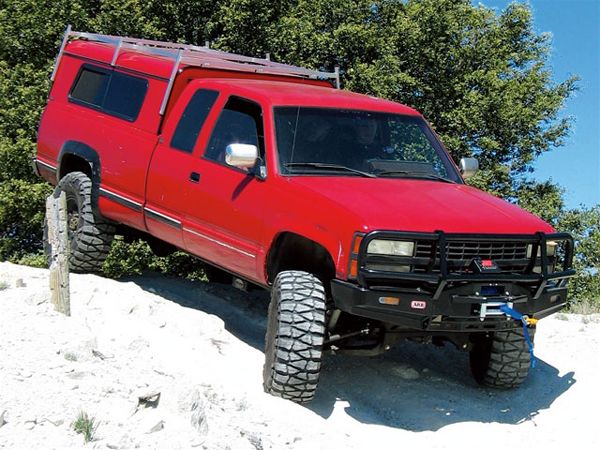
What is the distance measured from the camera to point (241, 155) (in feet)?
22.2

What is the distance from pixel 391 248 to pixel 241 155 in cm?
148

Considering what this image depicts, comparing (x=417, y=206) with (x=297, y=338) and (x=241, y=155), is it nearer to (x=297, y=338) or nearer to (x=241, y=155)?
(x=297, y=338)

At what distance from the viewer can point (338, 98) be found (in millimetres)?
7695

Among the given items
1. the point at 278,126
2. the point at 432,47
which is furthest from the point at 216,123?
the point at 432,47

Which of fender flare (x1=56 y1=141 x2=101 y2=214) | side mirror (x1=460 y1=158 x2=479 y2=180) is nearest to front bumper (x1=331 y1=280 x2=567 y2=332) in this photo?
side mirror (x1=460 y1=158 x2=479 y2=180)

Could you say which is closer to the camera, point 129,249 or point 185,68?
point 185,68

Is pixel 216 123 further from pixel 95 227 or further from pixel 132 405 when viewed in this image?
pixel 132 405

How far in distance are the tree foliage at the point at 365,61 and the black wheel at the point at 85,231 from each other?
9331 mm

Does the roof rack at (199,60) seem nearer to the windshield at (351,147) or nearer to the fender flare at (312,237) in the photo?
the windshield at (351,147)

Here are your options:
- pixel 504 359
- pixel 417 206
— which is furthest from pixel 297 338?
pixel 504 359

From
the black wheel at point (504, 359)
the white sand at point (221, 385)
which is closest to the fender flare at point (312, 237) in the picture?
the white sand at point (221, 385)

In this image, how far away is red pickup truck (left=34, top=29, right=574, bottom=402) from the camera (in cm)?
605

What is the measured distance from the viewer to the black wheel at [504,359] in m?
7.36

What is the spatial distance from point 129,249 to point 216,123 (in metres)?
11.8
